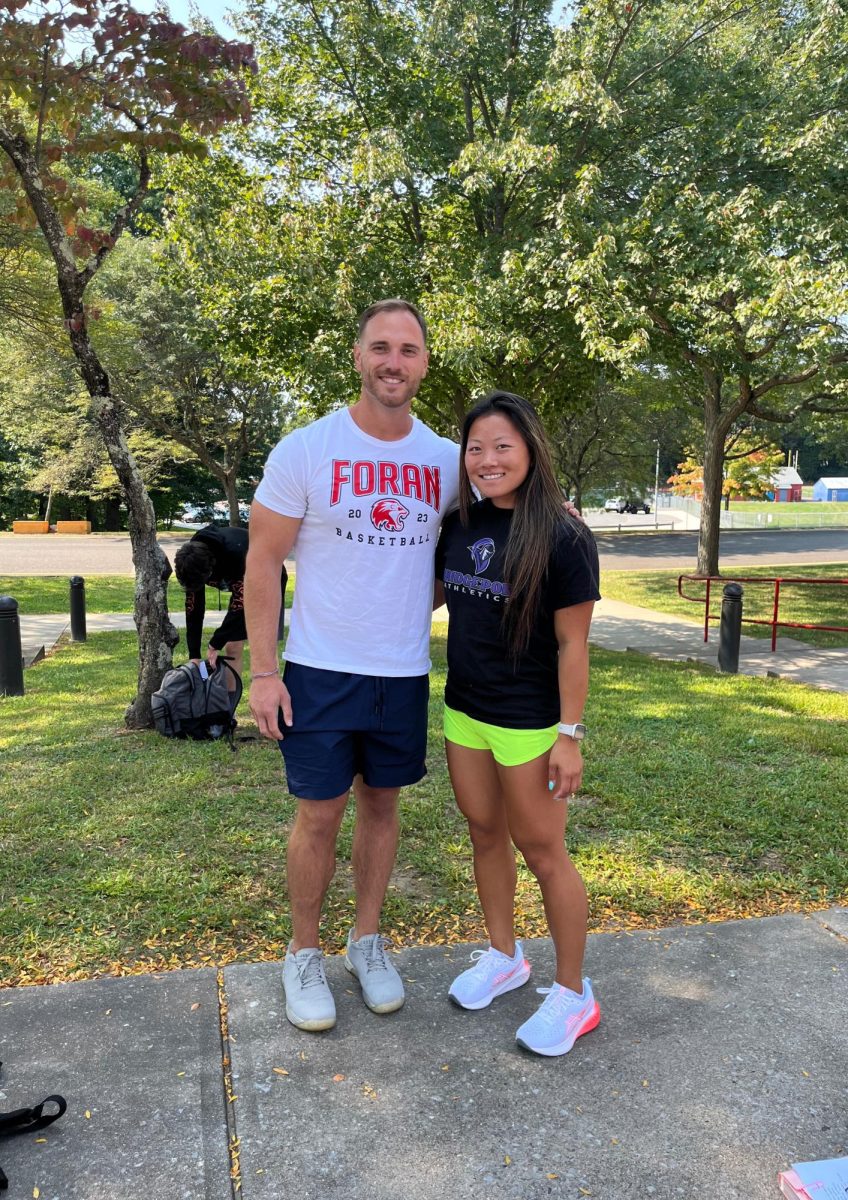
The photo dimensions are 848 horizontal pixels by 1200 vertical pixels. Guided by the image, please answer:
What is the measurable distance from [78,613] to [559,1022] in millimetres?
9739

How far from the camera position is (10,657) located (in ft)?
24.4

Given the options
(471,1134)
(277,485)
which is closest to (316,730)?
(277,485)

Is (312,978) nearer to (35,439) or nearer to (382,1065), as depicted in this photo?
(382,1065)

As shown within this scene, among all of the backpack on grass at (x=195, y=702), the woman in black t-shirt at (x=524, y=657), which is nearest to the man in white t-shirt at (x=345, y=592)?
the woman in black t-shirt at (x=524, y=657)

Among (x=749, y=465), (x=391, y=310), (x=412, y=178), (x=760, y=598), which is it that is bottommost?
(x=760, y=598)

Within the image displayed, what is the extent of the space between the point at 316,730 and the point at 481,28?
28.3 ft

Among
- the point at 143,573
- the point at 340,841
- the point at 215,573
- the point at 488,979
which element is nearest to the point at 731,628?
the point at 215,573

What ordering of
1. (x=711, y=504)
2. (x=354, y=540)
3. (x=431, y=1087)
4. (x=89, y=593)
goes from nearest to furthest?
(x=431, y=1087) < (x=354, y=540) < (x=89, y=593) < (x=711, y=504)

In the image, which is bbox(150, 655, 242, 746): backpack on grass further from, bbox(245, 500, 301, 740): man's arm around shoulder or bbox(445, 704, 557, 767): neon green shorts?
bbox(445, 704, 557, 767): neon green shorts

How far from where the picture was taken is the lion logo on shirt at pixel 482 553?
2441 millimetres

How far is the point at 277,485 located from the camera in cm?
249

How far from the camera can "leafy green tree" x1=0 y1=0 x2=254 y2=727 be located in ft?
17.8

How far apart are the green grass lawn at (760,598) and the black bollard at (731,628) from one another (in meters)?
2.58

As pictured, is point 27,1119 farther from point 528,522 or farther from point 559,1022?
point 528,522
